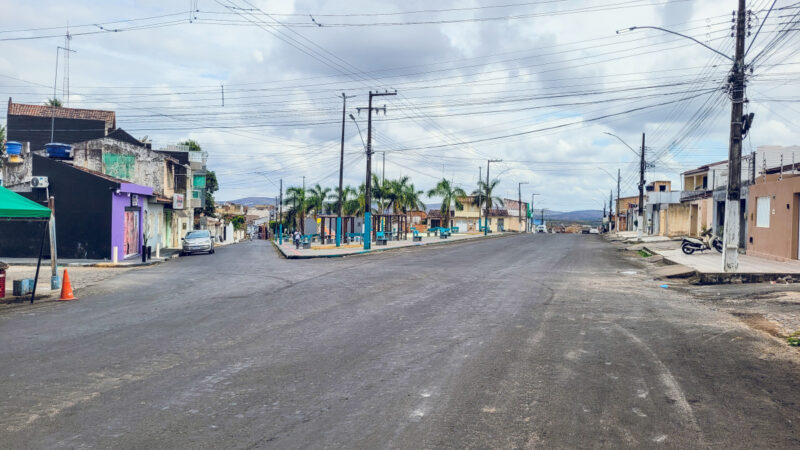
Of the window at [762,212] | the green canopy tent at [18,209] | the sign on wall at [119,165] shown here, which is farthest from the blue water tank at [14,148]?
the window at [762,212]

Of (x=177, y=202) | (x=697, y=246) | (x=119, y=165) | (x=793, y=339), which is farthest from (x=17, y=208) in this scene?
(x=119, y=165)

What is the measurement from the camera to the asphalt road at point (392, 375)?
5.24 metres

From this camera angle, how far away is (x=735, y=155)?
1883cm

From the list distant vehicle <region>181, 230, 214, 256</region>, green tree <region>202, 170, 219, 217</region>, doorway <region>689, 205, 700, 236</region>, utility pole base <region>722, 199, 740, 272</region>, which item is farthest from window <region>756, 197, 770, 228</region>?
green tree <region>202, 170, 219, 217</region>

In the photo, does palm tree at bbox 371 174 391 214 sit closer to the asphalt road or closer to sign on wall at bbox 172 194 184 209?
sign on wall at bbox 172 194 184 209

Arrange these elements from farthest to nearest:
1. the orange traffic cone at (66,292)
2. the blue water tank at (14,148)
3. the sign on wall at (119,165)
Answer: the sign on wall at (119,165) → the blue water tank at (14,148) → the orange traffic cone at (66,292)

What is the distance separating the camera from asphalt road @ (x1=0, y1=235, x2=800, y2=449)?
5.24 metres

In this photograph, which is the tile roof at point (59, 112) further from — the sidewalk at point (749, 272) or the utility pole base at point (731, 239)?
the utility pole base at point (731, 239)

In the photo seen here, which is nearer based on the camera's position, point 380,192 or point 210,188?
point 380,192

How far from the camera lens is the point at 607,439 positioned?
5078mm

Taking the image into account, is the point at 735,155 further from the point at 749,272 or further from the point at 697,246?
the point at 697,246

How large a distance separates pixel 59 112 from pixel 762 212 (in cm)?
5878

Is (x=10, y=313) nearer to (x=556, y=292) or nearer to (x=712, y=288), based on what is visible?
(x=556, y=292)

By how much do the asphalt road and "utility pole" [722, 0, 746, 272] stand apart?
594 cm
